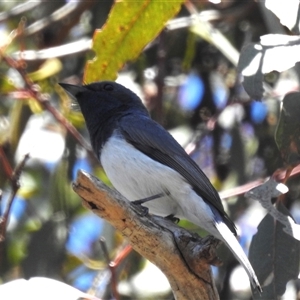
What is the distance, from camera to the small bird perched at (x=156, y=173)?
153 inches

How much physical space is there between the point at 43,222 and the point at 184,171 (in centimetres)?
117

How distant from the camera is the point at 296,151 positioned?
3988 millimetres

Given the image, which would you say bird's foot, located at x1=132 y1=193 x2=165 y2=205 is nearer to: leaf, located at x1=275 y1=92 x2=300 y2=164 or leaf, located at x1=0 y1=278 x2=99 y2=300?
leaf, located at x1=0 y1=278 x2=99 y2=300

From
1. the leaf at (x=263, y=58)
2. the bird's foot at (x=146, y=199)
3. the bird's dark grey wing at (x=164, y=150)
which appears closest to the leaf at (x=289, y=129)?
the leaf at (x=263, y=58)

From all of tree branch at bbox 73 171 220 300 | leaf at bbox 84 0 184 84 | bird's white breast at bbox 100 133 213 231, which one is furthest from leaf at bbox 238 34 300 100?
tree branch at bbox 73 171 220 300

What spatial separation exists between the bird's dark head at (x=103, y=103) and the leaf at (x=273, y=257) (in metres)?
1.00

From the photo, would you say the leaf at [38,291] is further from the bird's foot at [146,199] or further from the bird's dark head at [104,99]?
the bird's dark head at [104,99]

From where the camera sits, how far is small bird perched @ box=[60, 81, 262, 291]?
3.89 metres

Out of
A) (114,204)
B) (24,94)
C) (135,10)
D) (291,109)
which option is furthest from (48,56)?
(114,204)

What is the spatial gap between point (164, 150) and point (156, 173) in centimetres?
20

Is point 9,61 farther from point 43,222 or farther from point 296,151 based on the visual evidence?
point 296,151

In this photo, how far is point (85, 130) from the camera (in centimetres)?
541

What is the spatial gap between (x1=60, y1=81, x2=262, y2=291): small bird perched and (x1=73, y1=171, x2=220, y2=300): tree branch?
47cm

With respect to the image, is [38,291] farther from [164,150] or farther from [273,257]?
[273,257]
